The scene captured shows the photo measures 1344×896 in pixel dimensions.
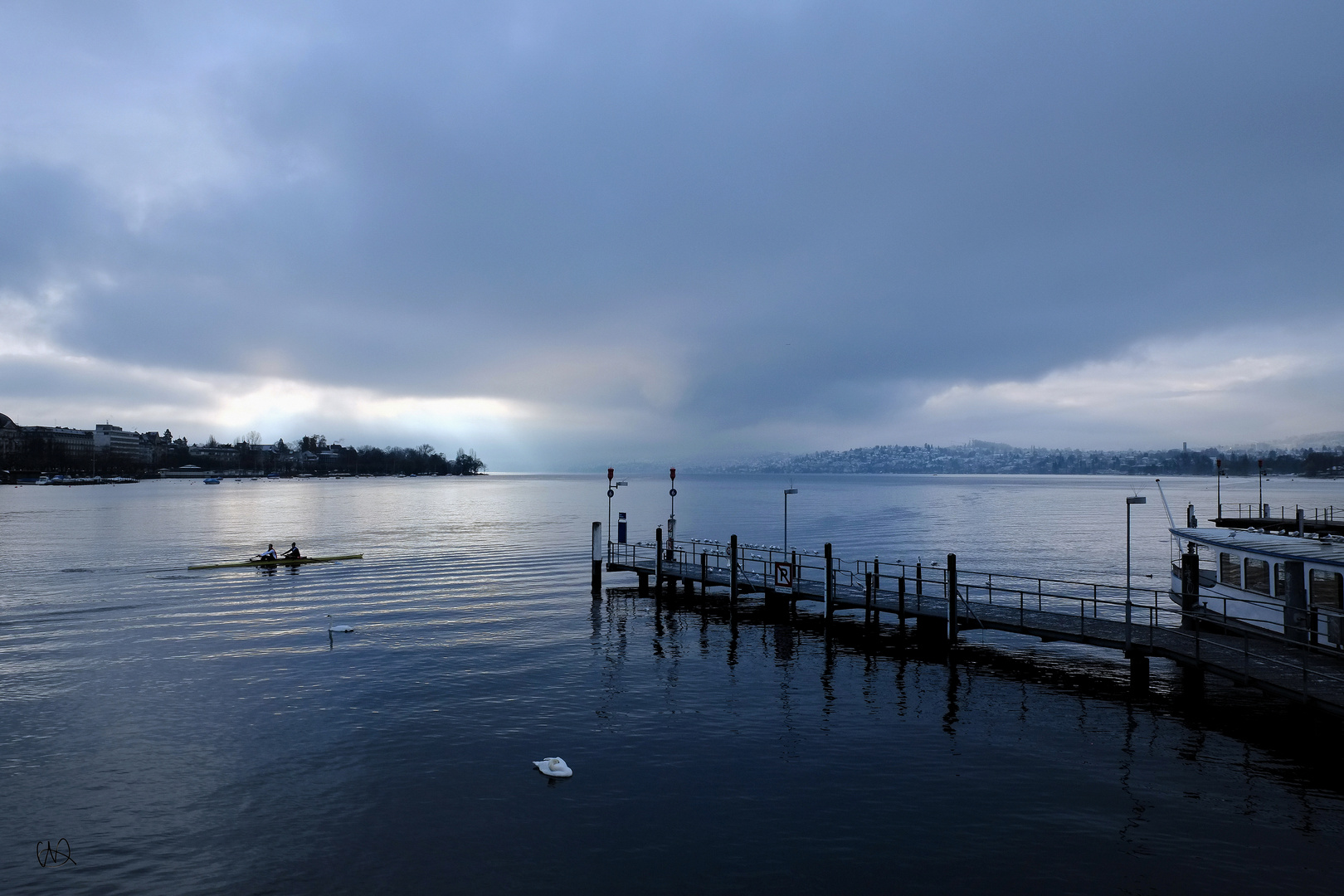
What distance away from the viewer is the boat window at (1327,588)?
23406 mm

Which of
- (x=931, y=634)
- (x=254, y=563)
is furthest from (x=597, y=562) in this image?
(x=254, y=563)

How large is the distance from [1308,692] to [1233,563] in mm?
11081

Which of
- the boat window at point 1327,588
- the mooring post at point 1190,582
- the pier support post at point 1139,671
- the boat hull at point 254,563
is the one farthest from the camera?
the boat hull at point 254,563

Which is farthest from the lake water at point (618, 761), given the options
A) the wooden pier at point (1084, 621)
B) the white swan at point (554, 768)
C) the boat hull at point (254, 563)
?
the boat hull at point (254, 563)

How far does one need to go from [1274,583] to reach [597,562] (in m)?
32.3

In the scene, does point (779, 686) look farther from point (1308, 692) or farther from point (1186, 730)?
point (1308, 692)

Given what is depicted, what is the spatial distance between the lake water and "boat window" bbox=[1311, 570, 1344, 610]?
3.53m

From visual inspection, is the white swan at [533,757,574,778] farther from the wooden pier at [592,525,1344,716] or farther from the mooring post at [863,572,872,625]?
the mooring post at [863,572,872,625]

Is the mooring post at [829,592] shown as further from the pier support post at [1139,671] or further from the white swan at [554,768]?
the white swan at [554,768]

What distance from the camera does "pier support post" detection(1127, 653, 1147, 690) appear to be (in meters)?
25.3

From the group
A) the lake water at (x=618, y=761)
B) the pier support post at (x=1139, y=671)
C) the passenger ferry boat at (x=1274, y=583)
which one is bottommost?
the lake water at (x=618, y=761)

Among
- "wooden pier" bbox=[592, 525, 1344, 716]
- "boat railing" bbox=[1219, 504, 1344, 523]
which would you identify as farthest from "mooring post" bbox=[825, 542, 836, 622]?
"boat railing" bbox=[1219, 504, 1344, 523]
